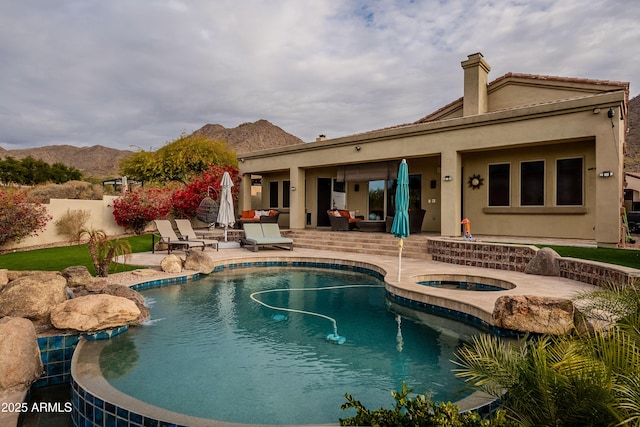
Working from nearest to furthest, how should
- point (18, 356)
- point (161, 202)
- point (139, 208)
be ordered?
point (18, 356), point (139, 208), point (161, 202)

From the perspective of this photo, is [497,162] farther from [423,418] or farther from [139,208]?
[139,208]

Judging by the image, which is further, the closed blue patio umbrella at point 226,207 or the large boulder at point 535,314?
the closed blue patio umbrella at point 226,207

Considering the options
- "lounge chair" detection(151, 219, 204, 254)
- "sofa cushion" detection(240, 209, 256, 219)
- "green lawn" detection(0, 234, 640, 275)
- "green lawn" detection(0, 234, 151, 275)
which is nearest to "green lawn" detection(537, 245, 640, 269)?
"green lawn" detection(0, 234, 640, 275)

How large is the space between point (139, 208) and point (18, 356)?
46.4 ft

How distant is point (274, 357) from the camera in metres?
4.55

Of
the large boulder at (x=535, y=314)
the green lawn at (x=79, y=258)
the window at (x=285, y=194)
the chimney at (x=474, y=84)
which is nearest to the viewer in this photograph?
the large boulder at (x=535, y=314)

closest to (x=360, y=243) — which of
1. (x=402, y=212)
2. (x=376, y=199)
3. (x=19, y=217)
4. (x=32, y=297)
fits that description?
(x=376, y=199)

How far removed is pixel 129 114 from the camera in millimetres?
39750

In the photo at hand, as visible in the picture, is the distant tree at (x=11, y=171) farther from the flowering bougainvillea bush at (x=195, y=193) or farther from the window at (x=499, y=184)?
the window at (x=499, y=184)

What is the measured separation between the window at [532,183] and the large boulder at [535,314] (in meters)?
8.56

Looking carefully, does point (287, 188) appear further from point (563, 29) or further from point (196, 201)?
point (563, 29)

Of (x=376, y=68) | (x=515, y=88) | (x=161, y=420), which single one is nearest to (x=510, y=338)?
(x=161, y=420)

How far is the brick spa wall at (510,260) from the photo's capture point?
6.70 m

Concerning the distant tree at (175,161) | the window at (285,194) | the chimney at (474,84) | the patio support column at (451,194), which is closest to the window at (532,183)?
the patio support column at (451,194)
